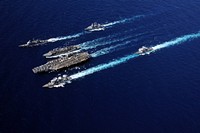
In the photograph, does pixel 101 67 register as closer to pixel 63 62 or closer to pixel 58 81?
pixel 63 62

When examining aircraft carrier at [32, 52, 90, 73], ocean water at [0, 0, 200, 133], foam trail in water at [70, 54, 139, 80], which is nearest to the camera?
ocean water at [0, 0, 200, 133]

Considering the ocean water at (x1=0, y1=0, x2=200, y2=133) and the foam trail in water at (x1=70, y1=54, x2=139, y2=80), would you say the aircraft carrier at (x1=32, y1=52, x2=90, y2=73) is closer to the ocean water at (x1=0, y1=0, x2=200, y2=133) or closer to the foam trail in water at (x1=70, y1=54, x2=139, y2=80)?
the ocean water at (x1=0, y1=0, x2=200, y2=133)

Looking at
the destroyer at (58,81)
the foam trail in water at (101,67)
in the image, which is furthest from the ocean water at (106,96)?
the destroyer at (58,81)

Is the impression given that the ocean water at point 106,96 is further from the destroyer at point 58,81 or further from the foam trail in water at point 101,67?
the destroyer at point 58,81

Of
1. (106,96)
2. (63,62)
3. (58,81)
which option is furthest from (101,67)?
(58,81)

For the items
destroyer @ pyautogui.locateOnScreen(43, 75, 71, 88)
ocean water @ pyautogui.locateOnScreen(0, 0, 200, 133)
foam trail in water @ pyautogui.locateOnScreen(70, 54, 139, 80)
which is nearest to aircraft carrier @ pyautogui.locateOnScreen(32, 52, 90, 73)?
ocean water @ pyautogui.locateOnScreen(0, 0, 200, 133)

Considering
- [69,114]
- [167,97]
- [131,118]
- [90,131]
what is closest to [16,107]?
[69,114]
